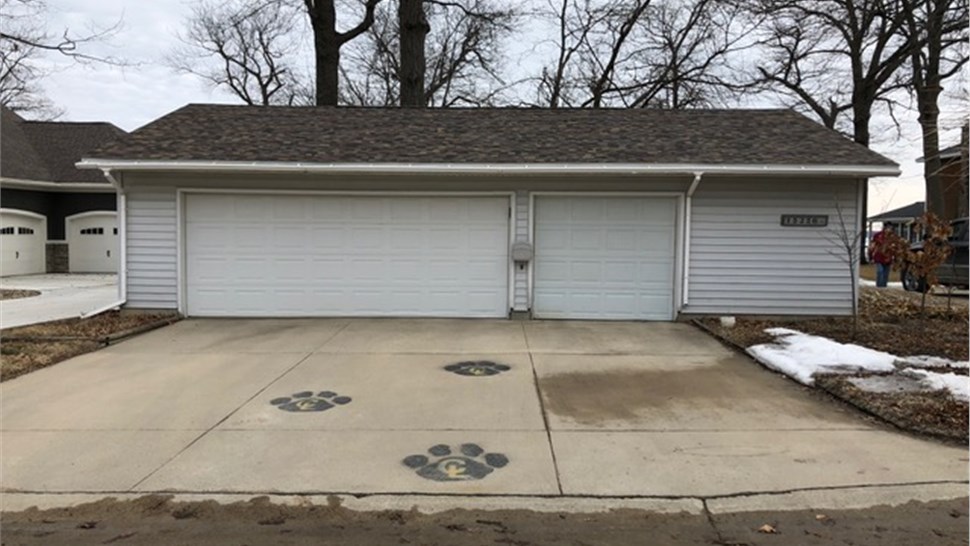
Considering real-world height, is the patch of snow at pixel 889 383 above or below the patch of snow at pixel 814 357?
below

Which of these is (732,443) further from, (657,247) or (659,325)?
(657,247)

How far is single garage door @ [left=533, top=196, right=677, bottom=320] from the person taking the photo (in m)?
10.2

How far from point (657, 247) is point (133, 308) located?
337 inches

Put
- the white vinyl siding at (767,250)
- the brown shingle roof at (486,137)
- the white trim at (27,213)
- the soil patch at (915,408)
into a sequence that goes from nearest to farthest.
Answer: the soil patch at (915,408) → the brown shingle roof at (486,137) → the white vinyl siding at (767,250) → the white trim at (27,213)

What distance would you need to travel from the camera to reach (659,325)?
984 centimetres

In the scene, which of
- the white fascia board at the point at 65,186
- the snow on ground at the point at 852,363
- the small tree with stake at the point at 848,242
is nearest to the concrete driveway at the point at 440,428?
the snow on ground at the point at 852,363

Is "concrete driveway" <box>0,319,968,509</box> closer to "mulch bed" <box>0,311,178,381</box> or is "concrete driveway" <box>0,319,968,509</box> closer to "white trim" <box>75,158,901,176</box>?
"mulch bed" <box>0,311,178,381</box>

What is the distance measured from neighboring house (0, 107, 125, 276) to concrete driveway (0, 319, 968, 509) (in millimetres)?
14047

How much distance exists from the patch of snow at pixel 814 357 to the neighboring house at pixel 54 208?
59.8ft

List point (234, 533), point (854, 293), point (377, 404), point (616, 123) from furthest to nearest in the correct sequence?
point (616, 123) < point (854, 293) < point (377, 404) < point (234, 533)

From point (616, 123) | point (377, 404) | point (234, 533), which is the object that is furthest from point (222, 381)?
point (616, 123)

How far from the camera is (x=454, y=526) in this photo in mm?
3273

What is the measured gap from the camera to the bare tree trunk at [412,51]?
19.2m

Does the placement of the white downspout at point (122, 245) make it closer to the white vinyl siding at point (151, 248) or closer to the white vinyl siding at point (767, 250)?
the white vinyl siding at point (151, 248)
